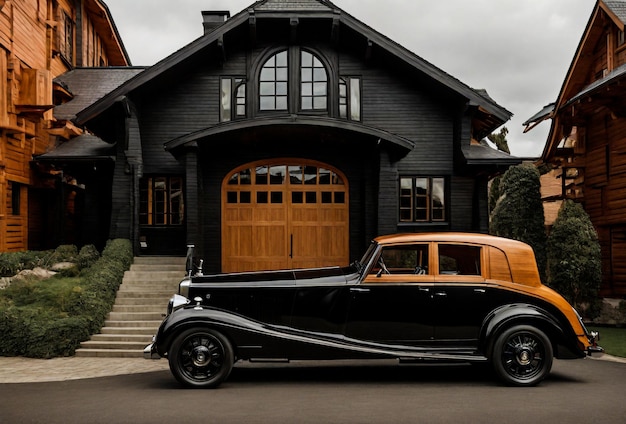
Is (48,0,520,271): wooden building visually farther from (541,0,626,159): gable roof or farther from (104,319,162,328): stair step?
(541,0,626,159): gable roof

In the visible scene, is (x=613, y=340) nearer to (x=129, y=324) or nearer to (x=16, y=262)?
(x=129, y=324)

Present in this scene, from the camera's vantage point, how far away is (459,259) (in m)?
8.42

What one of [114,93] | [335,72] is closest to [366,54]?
[335,72]

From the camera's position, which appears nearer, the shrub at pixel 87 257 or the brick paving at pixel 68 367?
the brick paving at pixel 68 367

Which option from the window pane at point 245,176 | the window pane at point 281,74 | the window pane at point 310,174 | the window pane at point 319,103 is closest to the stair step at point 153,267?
the window pane at point 245,176

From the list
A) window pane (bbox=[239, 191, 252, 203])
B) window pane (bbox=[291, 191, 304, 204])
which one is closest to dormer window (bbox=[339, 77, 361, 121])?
window pane (bbox=[291, 191, 304, 204])

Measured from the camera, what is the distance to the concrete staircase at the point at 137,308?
428 inches

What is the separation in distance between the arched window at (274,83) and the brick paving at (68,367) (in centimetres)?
815

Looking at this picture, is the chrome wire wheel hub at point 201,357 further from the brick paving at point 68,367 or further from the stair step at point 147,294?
the stair step at point 147,294

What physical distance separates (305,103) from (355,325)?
9.40 m

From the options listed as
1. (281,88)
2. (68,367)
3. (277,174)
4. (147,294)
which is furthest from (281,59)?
(68,367)

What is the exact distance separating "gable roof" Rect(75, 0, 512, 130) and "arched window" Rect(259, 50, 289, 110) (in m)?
1.23

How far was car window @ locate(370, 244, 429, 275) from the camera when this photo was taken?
8258 millimetres

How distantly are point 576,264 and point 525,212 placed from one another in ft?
8.51
